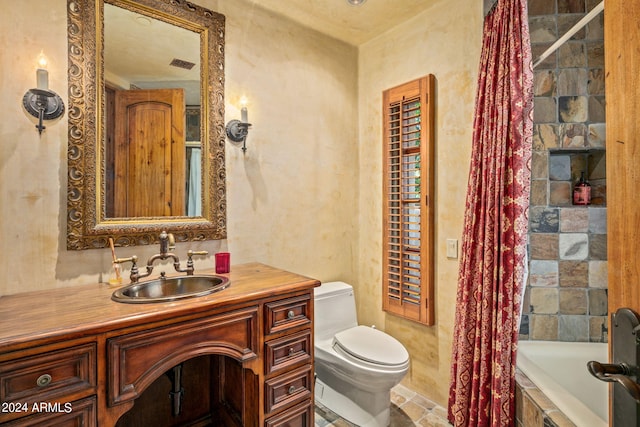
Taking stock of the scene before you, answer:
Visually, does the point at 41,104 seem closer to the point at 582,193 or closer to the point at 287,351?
the point at 287,351

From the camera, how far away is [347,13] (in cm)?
213

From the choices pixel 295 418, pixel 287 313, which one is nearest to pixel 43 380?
pixel 287 313

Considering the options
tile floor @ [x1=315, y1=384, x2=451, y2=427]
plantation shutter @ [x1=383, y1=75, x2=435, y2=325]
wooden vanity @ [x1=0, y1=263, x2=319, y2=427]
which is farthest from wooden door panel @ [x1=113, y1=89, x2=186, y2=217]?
tile floor @ [x1=315, y1=384, x2=451, y2=427]

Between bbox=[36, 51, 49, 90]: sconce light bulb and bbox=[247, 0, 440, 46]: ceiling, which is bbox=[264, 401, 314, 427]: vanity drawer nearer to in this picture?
bbox=[36, 51, 49, 90]: sconce light bulb

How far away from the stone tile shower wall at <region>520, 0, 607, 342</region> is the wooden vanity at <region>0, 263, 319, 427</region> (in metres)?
1.43

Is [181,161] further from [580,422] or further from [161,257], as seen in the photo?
[580,422]

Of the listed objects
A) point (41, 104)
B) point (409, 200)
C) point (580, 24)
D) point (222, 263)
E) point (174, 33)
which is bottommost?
point (222, 263)

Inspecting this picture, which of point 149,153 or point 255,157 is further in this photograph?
point 255,157

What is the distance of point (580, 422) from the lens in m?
1.17

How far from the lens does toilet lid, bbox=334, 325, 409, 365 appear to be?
5.63 feet

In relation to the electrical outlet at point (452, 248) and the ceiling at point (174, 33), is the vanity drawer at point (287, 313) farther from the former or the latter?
the ceiling at point (174, 33)

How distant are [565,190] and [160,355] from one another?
2295 mm

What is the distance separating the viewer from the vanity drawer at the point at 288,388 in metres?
1.41

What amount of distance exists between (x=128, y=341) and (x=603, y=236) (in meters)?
2.48
